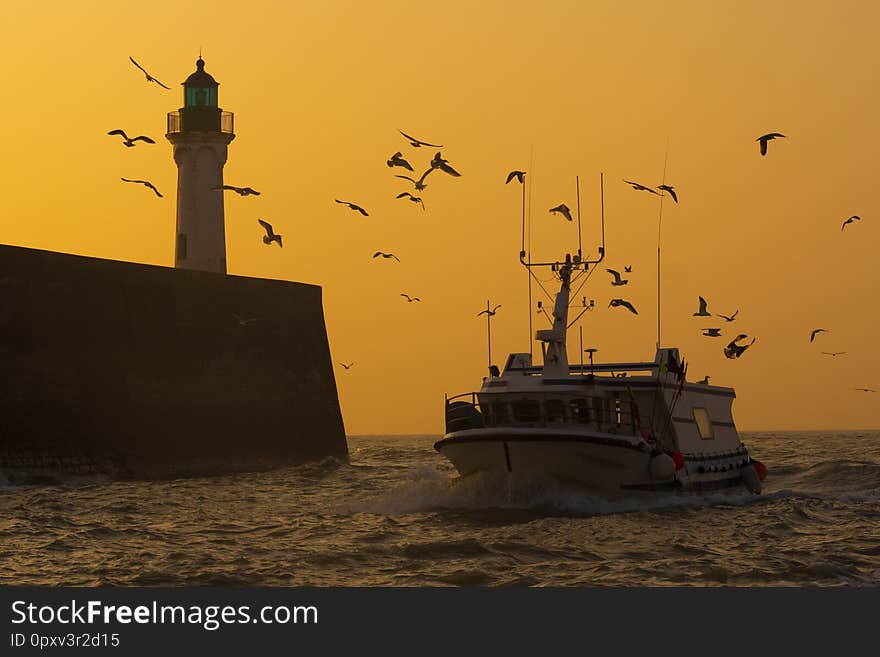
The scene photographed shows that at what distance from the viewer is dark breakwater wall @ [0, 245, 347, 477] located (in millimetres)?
38469

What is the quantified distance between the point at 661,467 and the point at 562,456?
7.15 feet

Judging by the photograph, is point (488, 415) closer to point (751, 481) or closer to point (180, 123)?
point (751, 481)

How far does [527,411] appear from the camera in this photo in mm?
28609

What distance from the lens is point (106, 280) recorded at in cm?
4219

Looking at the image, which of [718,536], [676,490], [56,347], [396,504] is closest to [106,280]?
[56,347]

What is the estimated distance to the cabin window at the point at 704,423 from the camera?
107ft

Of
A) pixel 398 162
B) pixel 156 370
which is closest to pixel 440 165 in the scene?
pixel 398 162

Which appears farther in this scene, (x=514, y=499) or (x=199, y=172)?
(x=199, y=172)

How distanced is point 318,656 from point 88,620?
2607 millimetres

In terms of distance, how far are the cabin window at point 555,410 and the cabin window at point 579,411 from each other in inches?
6.3

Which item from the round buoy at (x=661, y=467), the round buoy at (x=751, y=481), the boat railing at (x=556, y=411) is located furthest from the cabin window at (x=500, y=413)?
the round buoy at (x=751, y=481)

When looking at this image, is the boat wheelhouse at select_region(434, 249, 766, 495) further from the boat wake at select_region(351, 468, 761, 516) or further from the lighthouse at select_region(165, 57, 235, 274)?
the lighthouse at select_region(165, 57, 235, 274)

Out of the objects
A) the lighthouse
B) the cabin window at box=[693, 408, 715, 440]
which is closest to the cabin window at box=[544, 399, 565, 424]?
the cabin window at box=[693, 408, 715, 440]

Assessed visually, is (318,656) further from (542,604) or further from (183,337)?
(183,337)
